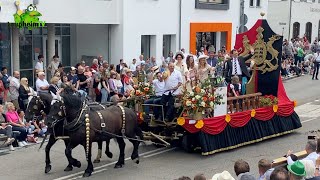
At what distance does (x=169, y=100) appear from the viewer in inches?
479

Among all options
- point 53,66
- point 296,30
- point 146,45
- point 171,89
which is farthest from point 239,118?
point 296,30

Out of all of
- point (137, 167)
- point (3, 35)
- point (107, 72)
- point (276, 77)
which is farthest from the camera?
point (3, 35)

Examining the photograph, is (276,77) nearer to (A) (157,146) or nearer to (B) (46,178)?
(A) (157,146)

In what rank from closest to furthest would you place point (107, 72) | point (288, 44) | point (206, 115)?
point (206, 115)
point (107, 72)
point (288, 44)

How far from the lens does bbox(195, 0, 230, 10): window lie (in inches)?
1081

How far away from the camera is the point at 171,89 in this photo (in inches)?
484

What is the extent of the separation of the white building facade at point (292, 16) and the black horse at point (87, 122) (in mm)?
29948

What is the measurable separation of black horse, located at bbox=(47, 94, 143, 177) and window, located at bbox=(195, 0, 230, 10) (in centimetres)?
1682

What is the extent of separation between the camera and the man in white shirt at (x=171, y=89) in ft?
39.9

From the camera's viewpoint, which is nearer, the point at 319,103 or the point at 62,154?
the point at 62,154

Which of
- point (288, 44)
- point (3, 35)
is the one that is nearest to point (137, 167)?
point (3, 35)

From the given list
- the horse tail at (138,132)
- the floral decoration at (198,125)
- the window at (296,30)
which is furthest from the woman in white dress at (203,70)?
the window at (296,30)

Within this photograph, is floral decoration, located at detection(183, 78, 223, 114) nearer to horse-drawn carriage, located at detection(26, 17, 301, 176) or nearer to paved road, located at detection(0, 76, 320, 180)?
horse-drawn carriage, located at detection(26, 17, 301, 176)

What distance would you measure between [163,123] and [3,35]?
974 cm
